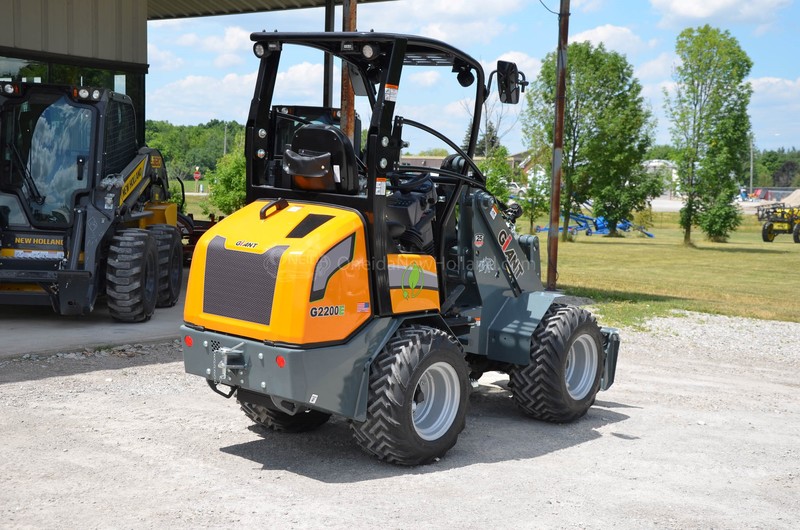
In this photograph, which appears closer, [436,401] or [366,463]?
[366,463]

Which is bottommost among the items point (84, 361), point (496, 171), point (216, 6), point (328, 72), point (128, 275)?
point (84, 361)

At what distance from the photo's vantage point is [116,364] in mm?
9422

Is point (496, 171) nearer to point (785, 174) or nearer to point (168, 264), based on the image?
point (168, 264)

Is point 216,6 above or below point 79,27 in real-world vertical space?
above

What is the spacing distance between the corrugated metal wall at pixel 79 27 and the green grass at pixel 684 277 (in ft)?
29.8

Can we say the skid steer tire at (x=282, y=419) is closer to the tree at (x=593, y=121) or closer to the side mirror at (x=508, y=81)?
the side mirror at (x=508, y=81)

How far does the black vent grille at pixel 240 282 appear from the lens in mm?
5836

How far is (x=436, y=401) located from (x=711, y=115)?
34.1 metres

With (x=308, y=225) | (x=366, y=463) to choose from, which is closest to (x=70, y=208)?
(x=308, y=225)

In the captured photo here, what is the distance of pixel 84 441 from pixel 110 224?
4.88 meters

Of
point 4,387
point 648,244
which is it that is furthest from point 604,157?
point 4,387

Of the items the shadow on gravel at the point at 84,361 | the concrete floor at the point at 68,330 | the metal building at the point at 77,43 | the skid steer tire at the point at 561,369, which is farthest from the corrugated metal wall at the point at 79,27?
the skid steer tire at the point at 561,369

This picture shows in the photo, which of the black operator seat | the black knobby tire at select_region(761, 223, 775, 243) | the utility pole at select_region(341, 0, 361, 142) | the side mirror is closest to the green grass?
the black knobby tire at select_region(761, 223, 775, 243)

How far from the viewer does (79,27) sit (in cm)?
1598
